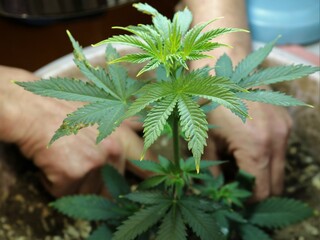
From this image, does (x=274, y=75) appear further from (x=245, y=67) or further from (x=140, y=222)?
(x=140, y=222)

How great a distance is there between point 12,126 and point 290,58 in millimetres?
420

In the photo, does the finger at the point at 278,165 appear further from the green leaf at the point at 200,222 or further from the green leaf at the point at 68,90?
the green leaf at the point at 68,90

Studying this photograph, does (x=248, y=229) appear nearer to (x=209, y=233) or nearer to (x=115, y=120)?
(x=209, y=233)

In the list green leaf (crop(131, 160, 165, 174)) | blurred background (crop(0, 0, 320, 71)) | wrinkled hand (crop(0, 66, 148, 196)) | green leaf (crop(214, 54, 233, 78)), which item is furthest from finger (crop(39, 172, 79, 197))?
blurred background (crop(0, 0, 320, 71))

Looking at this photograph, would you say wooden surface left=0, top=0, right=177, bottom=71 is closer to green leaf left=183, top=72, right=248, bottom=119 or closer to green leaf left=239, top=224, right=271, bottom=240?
green leaf left=239, top=224, right=271, bottom=240

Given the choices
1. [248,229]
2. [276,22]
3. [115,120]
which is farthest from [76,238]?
[276,22]

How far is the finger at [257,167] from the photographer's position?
677mm

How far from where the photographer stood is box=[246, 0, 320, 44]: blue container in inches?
34.9

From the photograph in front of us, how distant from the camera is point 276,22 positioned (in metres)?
0.89

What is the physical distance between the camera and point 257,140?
66 centimetres

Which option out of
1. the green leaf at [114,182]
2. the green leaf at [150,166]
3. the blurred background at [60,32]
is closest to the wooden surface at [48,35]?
the blurred background at [60,32]

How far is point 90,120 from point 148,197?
14 centimetres

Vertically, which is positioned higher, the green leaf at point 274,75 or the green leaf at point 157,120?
the green leaf at point 157,120

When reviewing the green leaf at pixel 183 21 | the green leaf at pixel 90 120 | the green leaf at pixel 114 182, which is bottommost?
the green leaf at pixel 114 182
